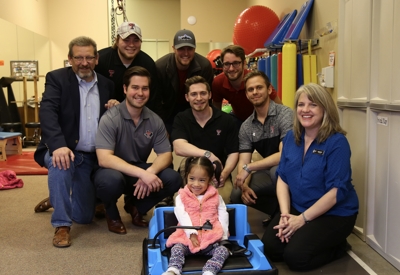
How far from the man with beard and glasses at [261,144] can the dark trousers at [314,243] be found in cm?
52

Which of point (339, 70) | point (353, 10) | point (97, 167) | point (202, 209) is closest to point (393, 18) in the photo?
point (353, 10)

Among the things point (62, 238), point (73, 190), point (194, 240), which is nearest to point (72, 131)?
point (73, 190)

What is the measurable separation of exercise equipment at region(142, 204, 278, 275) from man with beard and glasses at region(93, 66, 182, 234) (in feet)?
1.50

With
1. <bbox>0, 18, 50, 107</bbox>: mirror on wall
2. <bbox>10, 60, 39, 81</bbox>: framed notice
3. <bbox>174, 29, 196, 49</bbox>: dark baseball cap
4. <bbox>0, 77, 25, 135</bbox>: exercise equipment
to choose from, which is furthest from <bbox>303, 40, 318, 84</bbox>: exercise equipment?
<bbox>0, 18, 50, 107</bbox>: mirror on wall

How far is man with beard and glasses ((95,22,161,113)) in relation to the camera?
125 inches

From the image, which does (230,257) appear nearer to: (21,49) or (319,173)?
(319,173)

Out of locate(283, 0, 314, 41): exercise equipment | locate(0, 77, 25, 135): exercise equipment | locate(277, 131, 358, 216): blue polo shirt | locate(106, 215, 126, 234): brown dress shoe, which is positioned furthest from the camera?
locate(0, 77, 25, 135): exercise equipment

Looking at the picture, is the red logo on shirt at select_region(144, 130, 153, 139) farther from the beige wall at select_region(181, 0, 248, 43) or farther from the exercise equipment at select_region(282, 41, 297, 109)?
the beige wall at select_region(181, 0, 248, 43)

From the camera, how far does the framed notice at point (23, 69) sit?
7.84 m

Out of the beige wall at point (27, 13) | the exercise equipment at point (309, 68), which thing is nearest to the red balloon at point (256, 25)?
the exercise equipment at point (309, 68)

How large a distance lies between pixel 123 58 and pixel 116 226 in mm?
1306

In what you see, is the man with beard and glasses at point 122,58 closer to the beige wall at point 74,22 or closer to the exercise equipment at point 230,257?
the exercise equipment at point 230,257

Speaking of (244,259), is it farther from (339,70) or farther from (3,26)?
(3,26)

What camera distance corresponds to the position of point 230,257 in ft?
6.63
